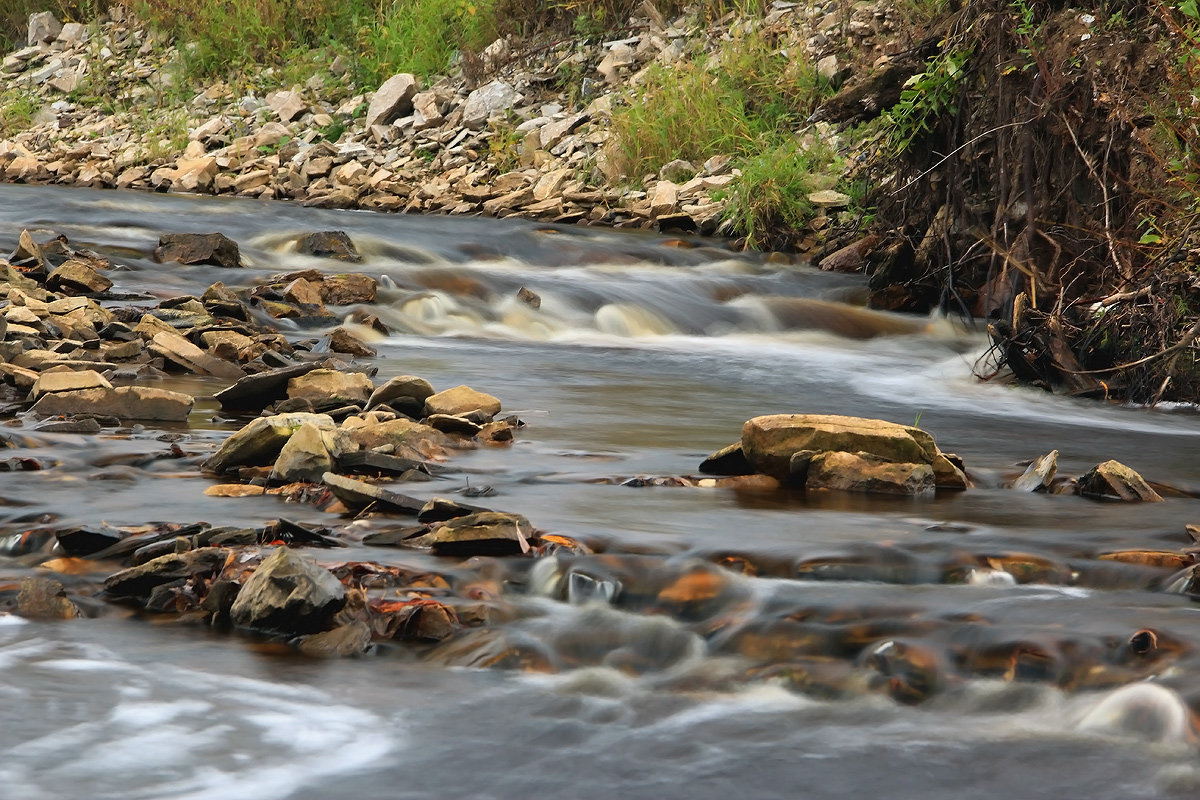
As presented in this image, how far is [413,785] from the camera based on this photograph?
1.96 metres

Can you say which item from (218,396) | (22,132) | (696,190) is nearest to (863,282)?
(696,190)

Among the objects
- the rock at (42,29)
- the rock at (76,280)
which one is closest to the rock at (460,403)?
the rock at (76,280)

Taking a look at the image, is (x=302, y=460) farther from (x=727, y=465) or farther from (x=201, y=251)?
(x=201, y=251)

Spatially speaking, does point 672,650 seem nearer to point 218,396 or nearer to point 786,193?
point 218,396

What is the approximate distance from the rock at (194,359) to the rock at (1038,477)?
3030 millimetres

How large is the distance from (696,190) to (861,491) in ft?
23.6

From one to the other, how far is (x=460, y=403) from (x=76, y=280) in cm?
317

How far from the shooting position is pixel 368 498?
3141mm

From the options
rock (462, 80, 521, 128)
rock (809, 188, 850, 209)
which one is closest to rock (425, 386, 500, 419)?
rock (809, 188, 850, 209)

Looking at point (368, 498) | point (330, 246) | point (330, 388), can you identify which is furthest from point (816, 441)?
point (330, 246)

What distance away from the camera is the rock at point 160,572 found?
8.69 ft

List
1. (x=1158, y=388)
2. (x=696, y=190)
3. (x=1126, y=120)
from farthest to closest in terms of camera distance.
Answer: (x=696, y=190)
(x=1158, y=388)
(x=1126, y=120)

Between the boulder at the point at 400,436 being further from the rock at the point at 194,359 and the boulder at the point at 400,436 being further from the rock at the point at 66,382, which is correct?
the rock at the point at 194,359

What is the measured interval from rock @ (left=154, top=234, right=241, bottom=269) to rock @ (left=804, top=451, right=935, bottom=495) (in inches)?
207
